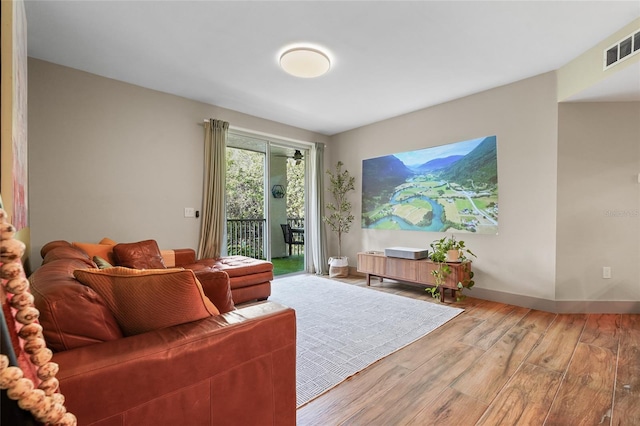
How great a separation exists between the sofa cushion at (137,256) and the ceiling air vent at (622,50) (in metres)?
4.78

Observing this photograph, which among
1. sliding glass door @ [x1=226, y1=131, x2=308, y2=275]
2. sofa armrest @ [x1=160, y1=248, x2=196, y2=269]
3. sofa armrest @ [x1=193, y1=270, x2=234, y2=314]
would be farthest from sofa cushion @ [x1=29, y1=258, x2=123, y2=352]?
sliding glass door @ [x1=226, y1=131, x2=308, y2=275]

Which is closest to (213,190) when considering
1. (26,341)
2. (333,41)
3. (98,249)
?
(98,249)

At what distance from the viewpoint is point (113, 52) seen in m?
2.82

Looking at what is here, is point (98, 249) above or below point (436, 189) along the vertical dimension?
below

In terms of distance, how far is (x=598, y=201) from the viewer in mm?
3174

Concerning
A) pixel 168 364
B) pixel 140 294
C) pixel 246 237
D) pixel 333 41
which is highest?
pixel 333 41

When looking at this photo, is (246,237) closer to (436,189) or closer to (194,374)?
(436,189)

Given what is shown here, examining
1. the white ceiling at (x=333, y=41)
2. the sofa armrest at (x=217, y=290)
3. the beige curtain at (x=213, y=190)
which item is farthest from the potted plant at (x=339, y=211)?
the sofa armrest at (x=217, y=290)

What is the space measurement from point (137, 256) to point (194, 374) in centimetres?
241

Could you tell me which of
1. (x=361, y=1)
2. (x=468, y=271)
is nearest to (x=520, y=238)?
(x=468, y=271)

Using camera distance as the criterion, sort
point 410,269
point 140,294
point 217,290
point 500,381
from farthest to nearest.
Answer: point 410,269
point 500,381
point 217,290
point 140,294

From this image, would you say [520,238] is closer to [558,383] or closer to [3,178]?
[558,383]

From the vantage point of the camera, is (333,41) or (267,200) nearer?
(333,41)

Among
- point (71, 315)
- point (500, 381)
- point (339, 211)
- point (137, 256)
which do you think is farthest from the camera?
point (339, 211)
